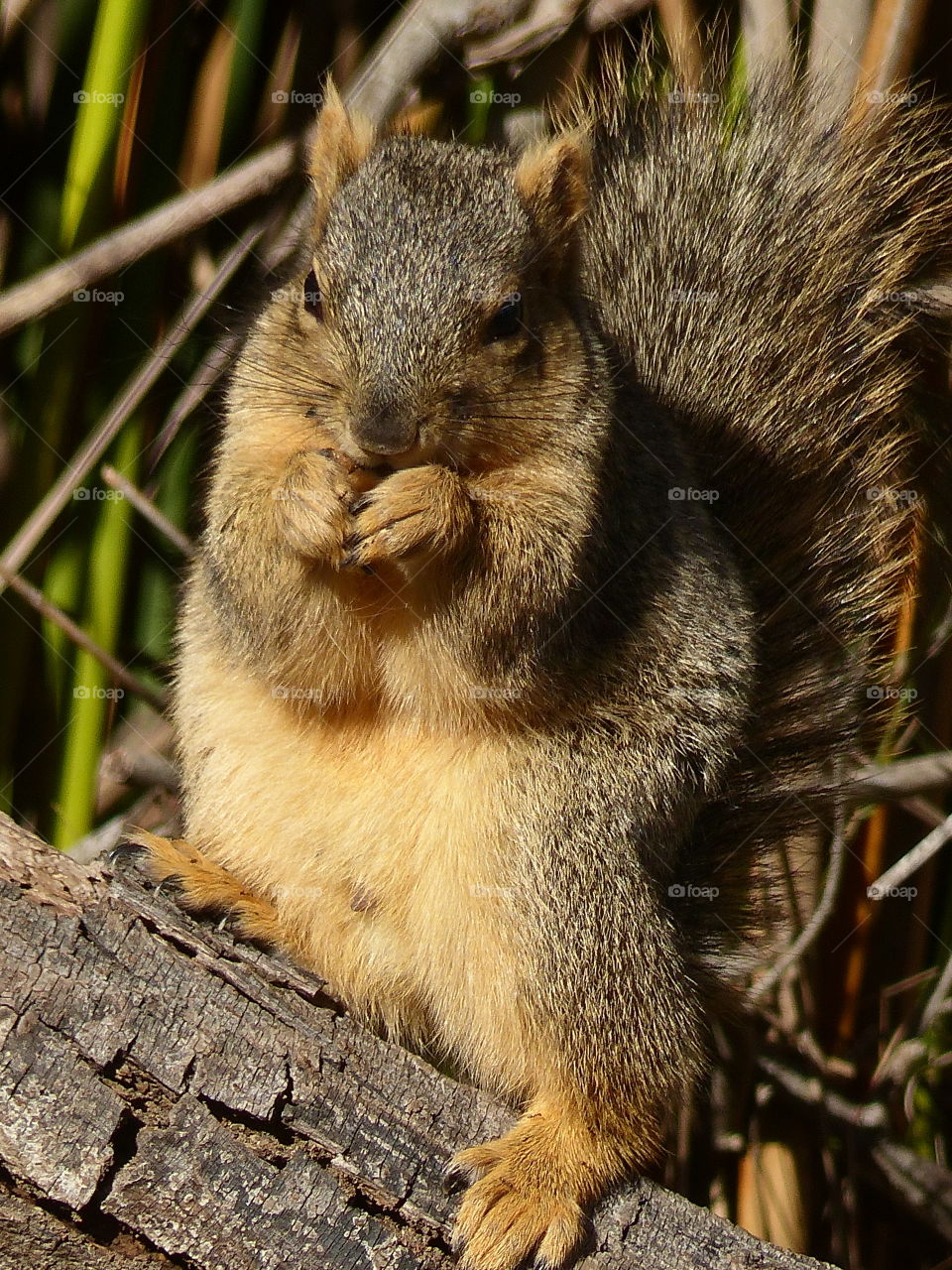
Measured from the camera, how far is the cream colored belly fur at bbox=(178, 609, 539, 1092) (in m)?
1.53

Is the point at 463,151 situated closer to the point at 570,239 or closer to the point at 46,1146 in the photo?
the point at 570,239

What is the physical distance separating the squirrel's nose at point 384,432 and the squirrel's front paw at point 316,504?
0.13m

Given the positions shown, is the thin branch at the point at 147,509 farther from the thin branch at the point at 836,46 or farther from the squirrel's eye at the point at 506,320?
the thin branch at the point at 836,46

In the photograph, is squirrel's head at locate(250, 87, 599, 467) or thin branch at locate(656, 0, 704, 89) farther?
thin branch at locate(656, 0, 704, 89)

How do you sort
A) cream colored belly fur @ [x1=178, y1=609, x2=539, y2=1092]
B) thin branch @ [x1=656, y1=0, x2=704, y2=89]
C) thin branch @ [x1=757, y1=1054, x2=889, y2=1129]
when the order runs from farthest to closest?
thin branch @ [x1=757, y1=1054, x2=889, y2=1129]
thin branch @ [x1=656, y1=0, x2=704, y2=89]
cream colored belly fur @ [x1=178, y1=609, x2=539, y2=1092]

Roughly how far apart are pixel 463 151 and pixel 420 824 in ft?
2.83

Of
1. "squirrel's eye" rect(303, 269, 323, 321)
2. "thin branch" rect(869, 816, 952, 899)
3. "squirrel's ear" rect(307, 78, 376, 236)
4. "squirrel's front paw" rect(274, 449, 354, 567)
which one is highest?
"squirrel's ear" rect(307, 78, 376, 236)

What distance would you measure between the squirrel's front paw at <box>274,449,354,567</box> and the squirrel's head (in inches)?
1.8

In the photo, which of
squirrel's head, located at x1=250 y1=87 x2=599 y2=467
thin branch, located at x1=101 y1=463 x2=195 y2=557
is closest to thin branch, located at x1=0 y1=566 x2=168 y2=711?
thin branch, located at x1=101 y1=463 x2=195 y2=557

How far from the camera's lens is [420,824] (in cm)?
155

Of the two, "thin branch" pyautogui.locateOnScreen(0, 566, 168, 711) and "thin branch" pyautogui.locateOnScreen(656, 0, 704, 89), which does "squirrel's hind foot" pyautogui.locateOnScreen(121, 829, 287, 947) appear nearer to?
"thin branch" pyautogui.locateOnScreen(0, 566, 168, 711)

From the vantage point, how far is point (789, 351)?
1988mm

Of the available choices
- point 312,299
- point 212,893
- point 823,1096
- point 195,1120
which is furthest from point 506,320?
point 823,1096

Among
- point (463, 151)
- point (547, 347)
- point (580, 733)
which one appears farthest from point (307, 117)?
point (580, 733)
